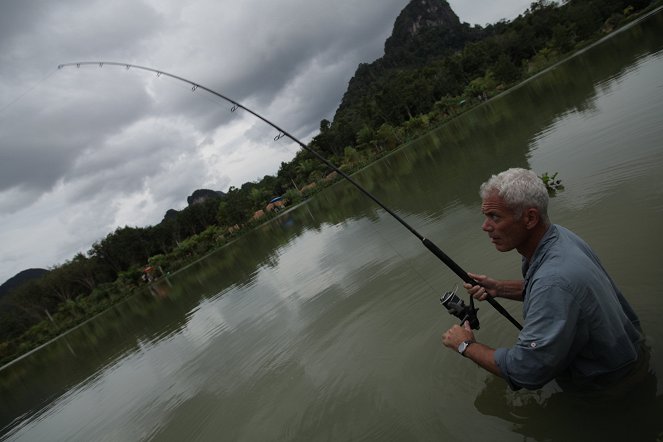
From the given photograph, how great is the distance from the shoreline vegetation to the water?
41861 mm

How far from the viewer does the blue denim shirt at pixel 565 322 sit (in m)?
2.12

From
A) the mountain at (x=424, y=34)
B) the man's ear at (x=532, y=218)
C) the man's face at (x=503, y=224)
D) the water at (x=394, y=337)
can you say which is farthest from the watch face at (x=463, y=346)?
the mountain at (x=424, y=34)

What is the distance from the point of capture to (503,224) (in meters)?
2.48

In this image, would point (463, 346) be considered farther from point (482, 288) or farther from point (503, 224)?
point (503, 224)

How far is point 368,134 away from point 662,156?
66438 millimetres

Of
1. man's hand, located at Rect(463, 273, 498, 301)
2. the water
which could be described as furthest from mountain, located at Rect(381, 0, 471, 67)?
man's hand, located at Rect(463, 273, 498, 301)

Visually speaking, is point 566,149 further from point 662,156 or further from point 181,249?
point 181,249

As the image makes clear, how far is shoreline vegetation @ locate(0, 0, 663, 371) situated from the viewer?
5272 cm

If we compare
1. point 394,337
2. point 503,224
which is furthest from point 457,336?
point 394,337

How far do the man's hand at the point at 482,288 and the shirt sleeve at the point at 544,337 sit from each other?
0.86m

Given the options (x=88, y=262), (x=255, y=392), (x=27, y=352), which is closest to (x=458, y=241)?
(x=255, y=392)

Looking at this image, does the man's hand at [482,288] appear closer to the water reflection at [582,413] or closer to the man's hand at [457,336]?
the man's hand at [457,336]

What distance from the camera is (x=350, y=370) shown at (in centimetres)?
570

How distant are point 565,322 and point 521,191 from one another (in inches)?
30.3
